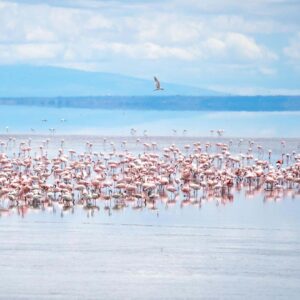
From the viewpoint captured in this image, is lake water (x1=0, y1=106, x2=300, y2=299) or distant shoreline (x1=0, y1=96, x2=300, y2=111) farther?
distant shoreline (x1=0, y1=96, x2=300, y2=111)

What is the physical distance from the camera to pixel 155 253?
16.2 metres

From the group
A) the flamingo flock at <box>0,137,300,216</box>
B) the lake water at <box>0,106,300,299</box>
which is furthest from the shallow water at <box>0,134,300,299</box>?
the flamingo flock at <box>0,137,300,216</box>

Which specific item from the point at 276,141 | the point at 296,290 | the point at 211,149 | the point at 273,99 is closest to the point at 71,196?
the point at 296,290

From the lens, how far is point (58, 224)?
18672 millimetres

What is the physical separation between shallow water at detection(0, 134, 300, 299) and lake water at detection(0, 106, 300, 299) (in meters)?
0.01

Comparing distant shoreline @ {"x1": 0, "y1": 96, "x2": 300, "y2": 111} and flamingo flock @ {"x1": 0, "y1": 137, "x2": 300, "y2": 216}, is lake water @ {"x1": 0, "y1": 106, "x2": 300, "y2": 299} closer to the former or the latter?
flamingo flock @ {"x1": 0, "y1": 137, "x2": 300, "y2": 216}

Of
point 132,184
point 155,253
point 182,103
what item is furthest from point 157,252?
point 182,103

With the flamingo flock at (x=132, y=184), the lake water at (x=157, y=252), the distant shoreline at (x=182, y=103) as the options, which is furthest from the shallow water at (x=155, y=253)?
the distant shoreline at (x=182, y=103)

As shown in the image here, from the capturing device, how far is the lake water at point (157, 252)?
46.3ft

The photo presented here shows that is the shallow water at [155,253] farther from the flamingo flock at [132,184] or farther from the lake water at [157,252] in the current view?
the flamingo flock at [132,184]

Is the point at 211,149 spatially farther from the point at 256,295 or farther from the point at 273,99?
the point at 273,99

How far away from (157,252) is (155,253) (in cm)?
10

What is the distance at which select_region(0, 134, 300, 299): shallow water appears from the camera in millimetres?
14125

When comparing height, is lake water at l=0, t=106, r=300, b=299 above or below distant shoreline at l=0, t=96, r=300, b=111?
below
